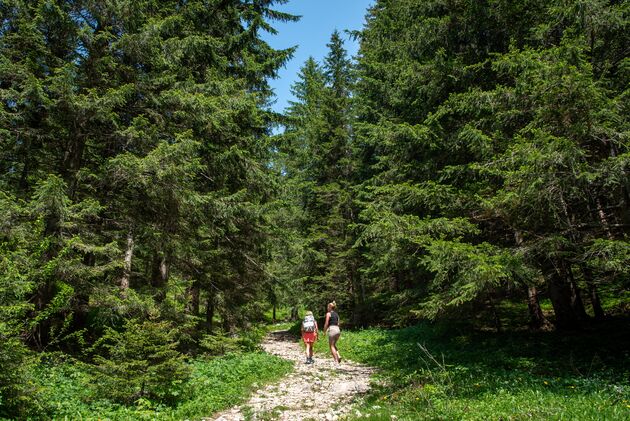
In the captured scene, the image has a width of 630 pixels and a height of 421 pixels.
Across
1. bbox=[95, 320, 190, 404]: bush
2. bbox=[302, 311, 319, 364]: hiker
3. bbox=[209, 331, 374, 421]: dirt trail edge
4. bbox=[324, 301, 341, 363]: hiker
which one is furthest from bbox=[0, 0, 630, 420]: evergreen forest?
bbox=[302, 311, 319, 364]: hiker

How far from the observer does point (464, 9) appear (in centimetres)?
1142

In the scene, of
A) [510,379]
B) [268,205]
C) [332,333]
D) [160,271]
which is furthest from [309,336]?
[510,379]

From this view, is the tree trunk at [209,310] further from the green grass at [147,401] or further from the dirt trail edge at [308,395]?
the dirt trail edge at [308,395]

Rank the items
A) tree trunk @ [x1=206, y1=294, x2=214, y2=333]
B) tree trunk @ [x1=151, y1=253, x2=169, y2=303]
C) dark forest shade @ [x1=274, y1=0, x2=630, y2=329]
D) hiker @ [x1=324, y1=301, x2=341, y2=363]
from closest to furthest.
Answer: dark forest shade @ [x1=274, y1=0, x2=630, y2=329] → tree trunk @ [x1=151, y1=253, x2=169, y2=303] → hiker @ [x1=324, y1=301, x2=341, y2=363] → tree trunk @ [x1=206, y1=294, x2=214, y2=333]

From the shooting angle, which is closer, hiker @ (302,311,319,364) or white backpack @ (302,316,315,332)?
hiker @ (302,311,319,364)

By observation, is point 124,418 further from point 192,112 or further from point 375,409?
point 192,112

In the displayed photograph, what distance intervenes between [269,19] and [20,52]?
10.1m

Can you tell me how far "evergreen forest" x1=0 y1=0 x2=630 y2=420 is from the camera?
6730 millimetres

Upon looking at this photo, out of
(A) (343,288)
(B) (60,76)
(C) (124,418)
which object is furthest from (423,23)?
(A) (343,288)

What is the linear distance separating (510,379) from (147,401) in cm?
707

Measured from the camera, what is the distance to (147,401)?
6.55 m

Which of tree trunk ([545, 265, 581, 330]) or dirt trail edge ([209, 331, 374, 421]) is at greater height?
tree trunk ([545, 265, 581, 330])

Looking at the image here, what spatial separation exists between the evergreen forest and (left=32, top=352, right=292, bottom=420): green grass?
65mm

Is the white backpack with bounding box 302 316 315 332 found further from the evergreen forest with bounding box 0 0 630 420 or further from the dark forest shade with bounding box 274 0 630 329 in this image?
the dark forest shade with bounding box 274 0 630 329
